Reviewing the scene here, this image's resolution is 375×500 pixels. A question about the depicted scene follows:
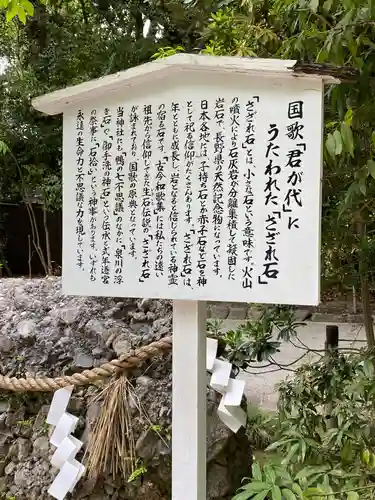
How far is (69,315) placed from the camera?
9.34 feet

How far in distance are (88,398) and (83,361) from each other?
187 millimetres

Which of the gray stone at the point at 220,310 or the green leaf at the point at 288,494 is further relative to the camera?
the gray stone at the point at 220,310

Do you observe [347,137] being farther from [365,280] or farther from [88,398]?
[88,398]

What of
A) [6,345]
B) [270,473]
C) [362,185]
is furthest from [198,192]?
[6,345]

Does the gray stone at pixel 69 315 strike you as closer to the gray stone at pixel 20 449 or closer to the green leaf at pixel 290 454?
the gray stone at pixel 20 449

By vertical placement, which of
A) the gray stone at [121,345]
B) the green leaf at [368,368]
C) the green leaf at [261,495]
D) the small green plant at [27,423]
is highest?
the green leaf at [368,368]

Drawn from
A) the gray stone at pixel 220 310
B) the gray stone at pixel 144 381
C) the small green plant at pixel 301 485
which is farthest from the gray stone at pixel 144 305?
the gray stone at pixel 220 310

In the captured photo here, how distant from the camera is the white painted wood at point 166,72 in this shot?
157 centimetres

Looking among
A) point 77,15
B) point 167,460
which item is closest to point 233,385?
point 167,460

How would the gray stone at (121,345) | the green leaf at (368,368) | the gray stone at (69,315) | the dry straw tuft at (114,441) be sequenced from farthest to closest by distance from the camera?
the gray stone at (69,315) → the gray stone at (121,345) → the dry straw tuft at (114,441) → the green leaf at (368,368)

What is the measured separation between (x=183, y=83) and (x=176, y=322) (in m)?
0.84

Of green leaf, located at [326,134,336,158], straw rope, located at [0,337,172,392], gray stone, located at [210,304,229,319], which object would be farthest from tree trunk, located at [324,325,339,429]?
gray stone, located at [210,304,229,319]

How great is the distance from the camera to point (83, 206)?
197cm

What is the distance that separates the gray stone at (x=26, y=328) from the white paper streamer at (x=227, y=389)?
1.05 metres
